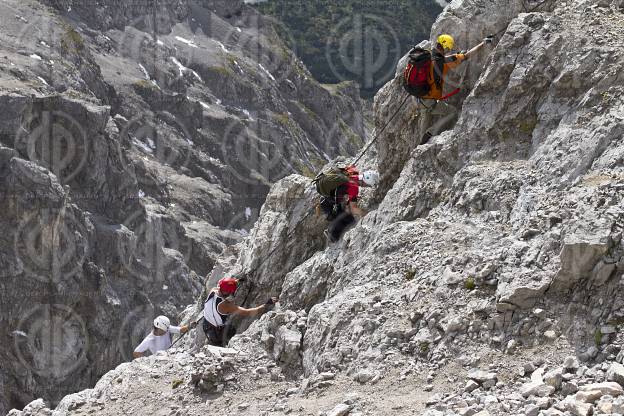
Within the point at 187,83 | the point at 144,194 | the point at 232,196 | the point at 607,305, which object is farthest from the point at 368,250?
the point at 187,83

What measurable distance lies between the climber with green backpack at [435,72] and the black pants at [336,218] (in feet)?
9.99

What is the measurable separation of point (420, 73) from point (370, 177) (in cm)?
336

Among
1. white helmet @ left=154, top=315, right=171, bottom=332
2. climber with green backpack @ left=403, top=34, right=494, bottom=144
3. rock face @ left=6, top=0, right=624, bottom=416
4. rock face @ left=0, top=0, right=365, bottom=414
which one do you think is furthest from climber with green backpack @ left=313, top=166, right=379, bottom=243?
rock face @ left=0, top=0, right=365, bottom=414

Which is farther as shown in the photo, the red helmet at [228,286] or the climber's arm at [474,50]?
the red helmet at [228,286]

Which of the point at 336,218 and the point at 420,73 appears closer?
the point at 420,73

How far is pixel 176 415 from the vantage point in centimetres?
1463

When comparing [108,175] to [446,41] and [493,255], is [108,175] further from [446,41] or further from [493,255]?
[493,255]

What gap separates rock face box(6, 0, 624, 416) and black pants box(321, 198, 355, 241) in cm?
68

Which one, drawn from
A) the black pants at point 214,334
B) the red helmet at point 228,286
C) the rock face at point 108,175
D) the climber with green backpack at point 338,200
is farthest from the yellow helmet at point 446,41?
the rock face at point 108,175

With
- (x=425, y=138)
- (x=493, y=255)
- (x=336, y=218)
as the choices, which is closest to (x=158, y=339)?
(x=336, y=218)

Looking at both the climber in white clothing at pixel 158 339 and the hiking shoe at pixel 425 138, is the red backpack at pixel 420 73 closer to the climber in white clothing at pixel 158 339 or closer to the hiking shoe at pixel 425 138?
the hiking shoe at pixel 425 138

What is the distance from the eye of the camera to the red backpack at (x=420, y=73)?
18.2m

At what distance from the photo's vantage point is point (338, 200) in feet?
63.8

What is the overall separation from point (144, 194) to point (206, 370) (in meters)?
103
